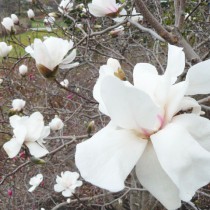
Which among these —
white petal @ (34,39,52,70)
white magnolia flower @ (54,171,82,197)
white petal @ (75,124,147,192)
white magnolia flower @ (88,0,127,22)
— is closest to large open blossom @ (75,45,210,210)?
white petal @ (75,124,147,192)

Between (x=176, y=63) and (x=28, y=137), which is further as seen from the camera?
(x=28, y=137)

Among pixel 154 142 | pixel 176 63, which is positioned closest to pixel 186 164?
pixel 154 142

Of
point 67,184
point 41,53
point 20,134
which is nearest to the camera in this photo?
point 41,53

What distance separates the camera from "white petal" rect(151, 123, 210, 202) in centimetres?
47

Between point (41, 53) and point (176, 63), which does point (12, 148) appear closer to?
point (41, 53)

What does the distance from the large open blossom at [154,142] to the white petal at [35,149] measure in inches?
22.4

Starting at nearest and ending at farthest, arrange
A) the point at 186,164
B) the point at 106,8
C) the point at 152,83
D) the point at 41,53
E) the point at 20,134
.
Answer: the point at 186,164 → the point at 152,83 → the point at 41,53 → the point at 20,134 → the point at 106,8

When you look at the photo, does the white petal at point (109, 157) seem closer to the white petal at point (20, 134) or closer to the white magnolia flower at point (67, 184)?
the white petal at point (20, 134)

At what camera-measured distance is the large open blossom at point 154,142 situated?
0.48 m

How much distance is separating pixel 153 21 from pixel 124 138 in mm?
470

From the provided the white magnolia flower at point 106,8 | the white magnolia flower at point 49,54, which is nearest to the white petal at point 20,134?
the white magnolia flower at point 49,54

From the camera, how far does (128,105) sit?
502 millimetres

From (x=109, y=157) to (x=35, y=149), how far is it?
0.61m

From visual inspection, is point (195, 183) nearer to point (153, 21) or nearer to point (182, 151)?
point (182, 151)
